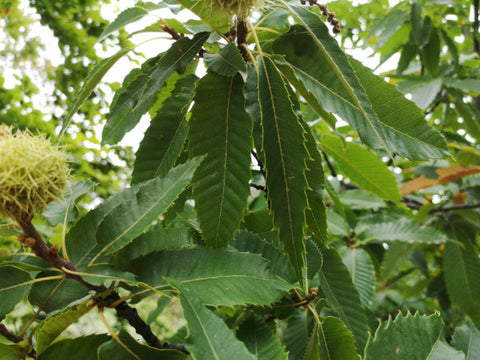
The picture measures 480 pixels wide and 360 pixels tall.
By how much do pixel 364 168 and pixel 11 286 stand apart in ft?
2.70

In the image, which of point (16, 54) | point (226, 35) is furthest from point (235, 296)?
point (16, 54)

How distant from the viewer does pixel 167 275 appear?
566mm

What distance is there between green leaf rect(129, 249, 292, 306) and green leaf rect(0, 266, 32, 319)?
15cm

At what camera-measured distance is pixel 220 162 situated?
2.13ft

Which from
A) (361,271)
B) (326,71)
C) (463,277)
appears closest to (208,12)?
(326,71)

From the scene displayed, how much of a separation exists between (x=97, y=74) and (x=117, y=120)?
0.13 m

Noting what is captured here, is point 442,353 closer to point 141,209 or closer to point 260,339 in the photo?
point 260,339

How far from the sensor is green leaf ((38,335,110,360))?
56 cm

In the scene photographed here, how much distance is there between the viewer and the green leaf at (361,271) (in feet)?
3.56

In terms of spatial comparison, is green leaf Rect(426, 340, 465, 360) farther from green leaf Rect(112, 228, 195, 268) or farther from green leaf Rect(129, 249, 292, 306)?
green leaf Rect(112, 228, 195, 268)

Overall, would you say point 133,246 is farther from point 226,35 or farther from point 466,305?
point 466,305

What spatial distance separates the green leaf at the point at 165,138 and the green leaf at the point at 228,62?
9 centimetres

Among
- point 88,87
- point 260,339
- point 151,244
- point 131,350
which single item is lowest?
point 260,339

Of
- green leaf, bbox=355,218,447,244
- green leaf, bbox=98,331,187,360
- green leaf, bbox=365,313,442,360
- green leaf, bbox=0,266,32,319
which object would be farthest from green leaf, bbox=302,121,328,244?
green leaf, bbox=355,218,447,244
